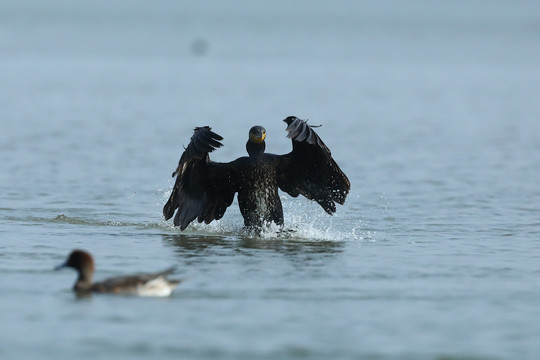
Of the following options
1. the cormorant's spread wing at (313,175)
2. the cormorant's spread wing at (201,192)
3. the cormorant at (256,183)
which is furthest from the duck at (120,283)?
the cormorant's spread wing at (313,175)

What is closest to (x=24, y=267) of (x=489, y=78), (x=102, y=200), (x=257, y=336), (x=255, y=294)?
(x=255, y=294)

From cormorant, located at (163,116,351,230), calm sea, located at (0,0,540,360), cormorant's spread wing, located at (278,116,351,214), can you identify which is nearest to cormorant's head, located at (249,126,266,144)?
cormorant, located at (163,116,351,230)

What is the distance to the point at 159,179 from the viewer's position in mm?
20797

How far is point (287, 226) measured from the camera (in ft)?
48.8

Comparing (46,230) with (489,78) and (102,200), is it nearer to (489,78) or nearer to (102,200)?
(102,200)

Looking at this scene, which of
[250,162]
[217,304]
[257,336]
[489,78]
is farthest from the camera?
[489,78]

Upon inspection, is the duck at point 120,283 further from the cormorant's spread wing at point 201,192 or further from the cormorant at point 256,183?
the cormorant's spread wing at point 201,192

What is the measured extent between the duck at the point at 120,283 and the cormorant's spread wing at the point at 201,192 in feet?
12.0

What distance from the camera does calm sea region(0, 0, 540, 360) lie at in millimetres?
9562

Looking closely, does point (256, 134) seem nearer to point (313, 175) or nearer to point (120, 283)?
point (313, 175)

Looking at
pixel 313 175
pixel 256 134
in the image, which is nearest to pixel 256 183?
pixel 256 134

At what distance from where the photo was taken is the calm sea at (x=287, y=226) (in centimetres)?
956

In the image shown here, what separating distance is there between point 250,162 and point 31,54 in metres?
59.8

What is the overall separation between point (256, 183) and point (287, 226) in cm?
86
